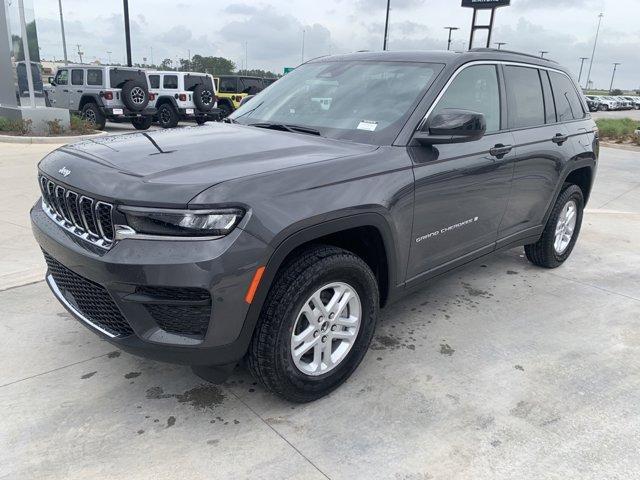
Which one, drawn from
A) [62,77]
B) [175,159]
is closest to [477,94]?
[175,159]

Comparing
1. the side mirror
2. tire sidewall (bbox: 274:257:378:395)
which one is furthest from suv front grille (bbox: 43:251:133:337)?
the side mirror

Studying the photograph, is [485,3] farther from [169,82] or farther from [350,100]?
[350,100]

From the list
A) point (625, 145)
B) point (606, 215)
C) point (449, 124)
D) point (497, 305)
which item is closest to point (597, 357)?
point (497, 305)

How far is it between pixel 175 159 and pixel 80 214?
19.8 inches

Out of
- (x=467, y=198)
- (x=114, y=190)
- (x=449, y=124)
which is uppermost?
(x=449, y=124)

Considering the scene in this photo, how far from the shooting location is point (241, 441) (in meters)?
2.50

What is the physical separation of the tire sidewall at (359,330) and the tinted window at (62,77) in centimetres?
1648

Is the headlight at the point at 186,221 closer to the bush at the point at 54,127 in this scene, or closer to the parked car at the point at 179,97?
the bush at the point at 54,127

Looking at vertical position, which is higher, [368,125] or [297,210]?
[368,125]

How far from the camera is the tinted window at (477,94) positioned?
3.34 meters

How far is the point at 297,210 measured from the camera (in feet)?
7.86

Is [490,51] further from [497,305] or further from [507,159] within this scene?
[497,305]

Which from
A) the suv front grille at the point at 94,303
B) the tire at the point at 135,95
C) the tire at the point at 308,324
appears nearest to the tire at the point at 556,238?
the tire at the point at 308,324

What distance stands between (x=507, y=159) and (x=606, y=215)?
15.2ft
